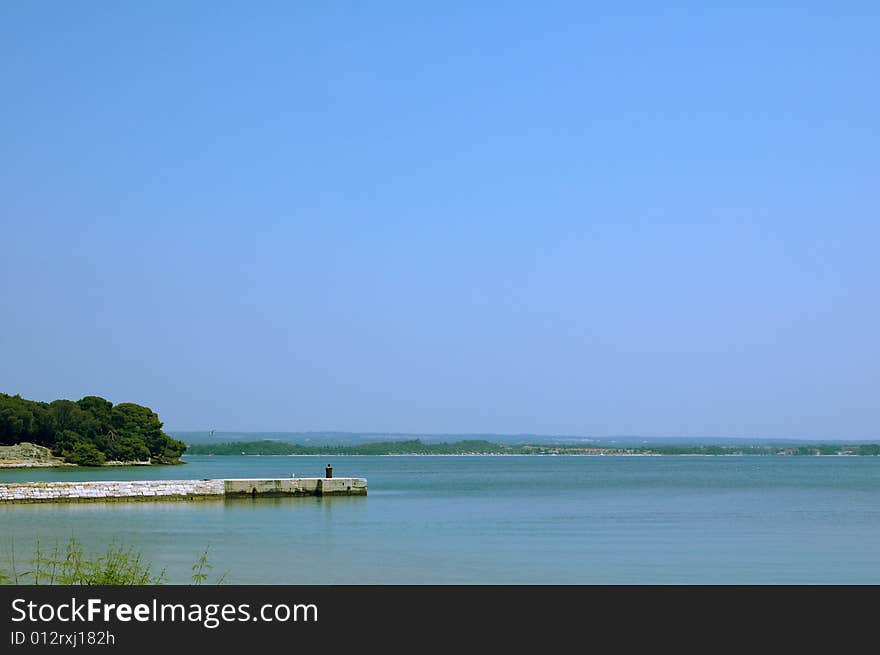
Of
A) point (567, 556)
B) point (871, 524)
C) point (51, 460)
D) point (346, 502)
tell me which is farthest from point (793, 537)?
point (51, 460)

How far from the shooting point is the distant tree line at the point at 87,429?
94.4 m

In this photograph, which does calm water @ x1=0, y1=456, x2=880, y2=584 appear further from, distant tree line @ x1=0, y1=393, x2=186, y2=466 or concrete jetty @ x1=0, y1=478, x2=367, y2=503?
distant tree line @ x1=0, y1=393, x2=186, y2=466

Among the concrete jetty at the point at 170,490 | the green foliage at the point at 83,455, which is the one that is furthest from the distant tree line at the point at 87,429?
the concrete jetty at the point at 170,490

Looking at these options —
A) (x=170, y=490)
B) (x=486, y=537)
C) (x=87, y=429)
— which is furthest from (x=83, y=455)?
(x=486, y=537)

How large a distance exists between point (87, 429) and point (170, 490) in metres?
53.2

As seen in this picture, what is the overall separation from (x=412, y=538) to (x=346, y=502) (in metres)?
16.2

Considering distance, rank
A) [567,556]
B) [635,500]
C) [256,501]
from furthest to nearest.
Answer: [635,500]
[256,501]
[567,556]

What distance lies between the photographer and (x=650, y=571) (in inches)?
1005

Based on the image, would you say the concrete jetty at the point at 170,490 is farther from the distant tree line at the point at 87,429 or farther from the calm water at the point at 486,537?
the distant tree line at the point at 87,429

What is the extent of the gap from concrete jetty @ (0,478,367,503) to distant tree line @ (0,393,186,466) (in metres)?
46.2

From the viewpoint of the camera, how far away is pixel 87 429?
325ft

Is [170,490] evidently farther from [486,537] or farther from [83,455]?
[83,455]

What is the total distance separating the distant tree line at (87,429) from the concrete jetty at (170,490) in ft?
152
